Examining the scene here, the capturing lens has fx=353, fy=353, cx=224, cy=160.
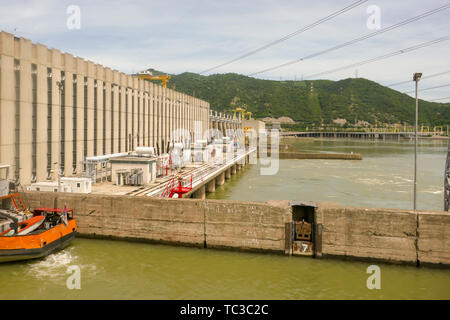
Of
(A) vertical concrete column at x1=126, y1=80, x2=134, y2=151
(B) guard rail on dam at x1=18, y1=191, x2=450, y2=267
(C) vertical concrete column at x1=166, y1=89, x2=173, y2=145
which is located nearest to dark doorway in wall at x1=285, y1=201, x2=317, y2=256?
(B) guard rail on dam at x1=18, y1=191, x2=450, y2=267

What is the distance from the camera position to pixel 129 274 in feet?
55.0

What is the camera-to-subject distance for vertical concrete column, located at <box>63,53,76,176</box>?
100 ft

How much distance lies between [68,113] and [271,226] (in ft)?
70.1

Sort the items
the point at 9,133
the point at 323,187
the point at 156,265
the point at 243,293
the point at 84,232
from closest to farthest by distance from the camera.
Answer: the point at 243,293, the point at 156,265, the point at 84,232, the point at 9,133, the point at 323,187

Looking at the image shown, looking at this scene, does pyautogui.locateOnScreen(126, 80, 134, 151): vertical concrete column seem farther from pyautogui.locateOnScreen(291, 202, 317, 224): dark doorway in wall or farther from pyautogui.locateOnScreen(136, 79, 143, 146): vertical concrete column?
pyautogui.locateOnScreen(291, 202, 317, 224): dark doorway in wall

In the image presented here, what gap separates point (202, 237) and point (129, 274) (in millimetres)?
4802

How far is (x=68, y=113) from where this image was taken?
3089cm

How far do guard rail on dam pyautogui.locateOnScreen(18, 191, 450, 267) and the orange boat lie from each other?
59.9 inches

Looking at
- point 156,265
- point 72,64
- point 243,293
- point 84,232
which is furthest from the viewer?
point 72,64

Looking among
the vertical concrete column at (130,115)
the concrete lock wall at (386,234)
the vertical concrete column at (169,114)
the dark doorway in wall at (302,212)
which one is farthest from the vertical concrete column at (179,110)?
the concrete lock wall at (386,234)

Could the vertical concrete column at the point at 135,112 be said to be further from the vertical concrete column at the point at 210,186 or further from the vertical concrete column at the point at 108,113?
the vertical concrete column at the point at 210,186
